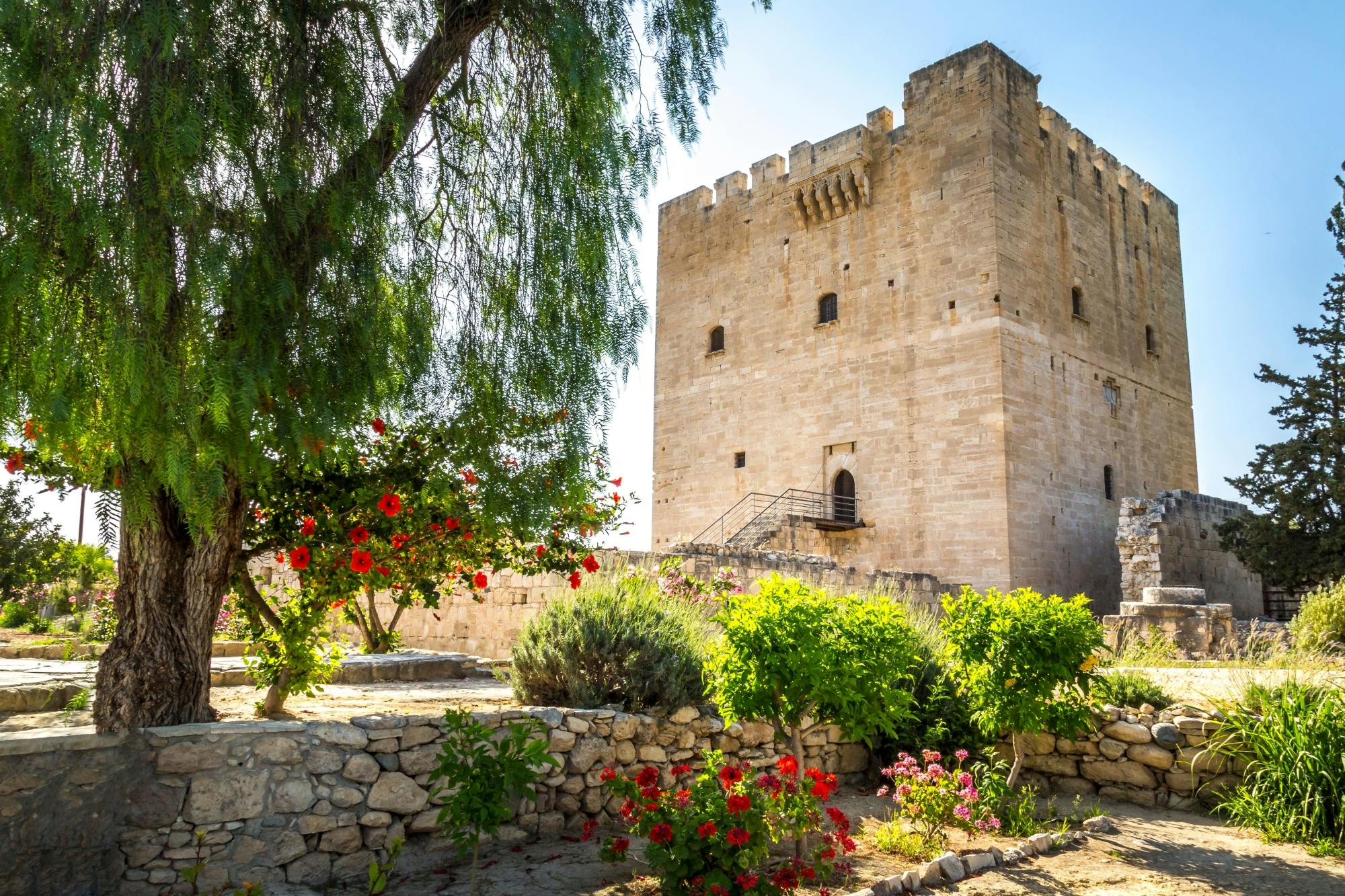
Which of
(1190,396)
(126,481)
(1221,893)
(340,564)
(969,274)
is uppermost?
(969,274)

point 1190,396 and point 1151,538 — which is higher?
point 1190,396

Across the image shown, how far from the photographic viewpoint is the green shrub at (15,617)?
12484mm

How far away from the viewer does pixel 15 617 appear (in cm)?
1250

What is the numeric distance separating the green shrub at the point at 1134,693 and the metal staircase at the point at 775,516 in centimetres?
878

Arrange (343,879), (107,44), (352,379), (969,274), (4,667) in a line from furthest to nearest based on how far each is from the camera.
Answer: (969,274)
(4,667)
(343,879)
(352,379)
(107,44)

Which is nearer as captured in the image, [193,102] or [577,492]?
[193,102]

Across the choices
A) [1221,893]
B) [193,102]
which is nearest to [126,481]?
[193,102]

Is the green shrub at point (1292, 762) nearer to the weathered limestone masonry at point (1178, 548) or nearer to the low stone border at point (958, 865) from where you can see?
the low stone border at point (958, 865)

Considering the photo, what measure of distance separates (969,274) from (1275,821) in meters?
11.7

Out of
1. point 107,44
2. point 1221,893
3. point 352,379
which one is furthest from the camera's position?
point 1221,893

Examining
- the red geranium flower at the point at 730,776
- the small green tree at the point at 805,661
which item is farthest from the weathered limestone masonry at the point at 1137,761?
the red geranium flower at the point at 730,776

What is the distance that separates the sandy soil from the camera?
13.6 feet

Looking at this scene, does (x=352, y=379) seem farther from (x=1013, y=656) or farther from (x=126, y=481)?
(x=1013, y=656)

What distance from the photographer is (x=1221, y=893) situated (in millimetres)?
4457
